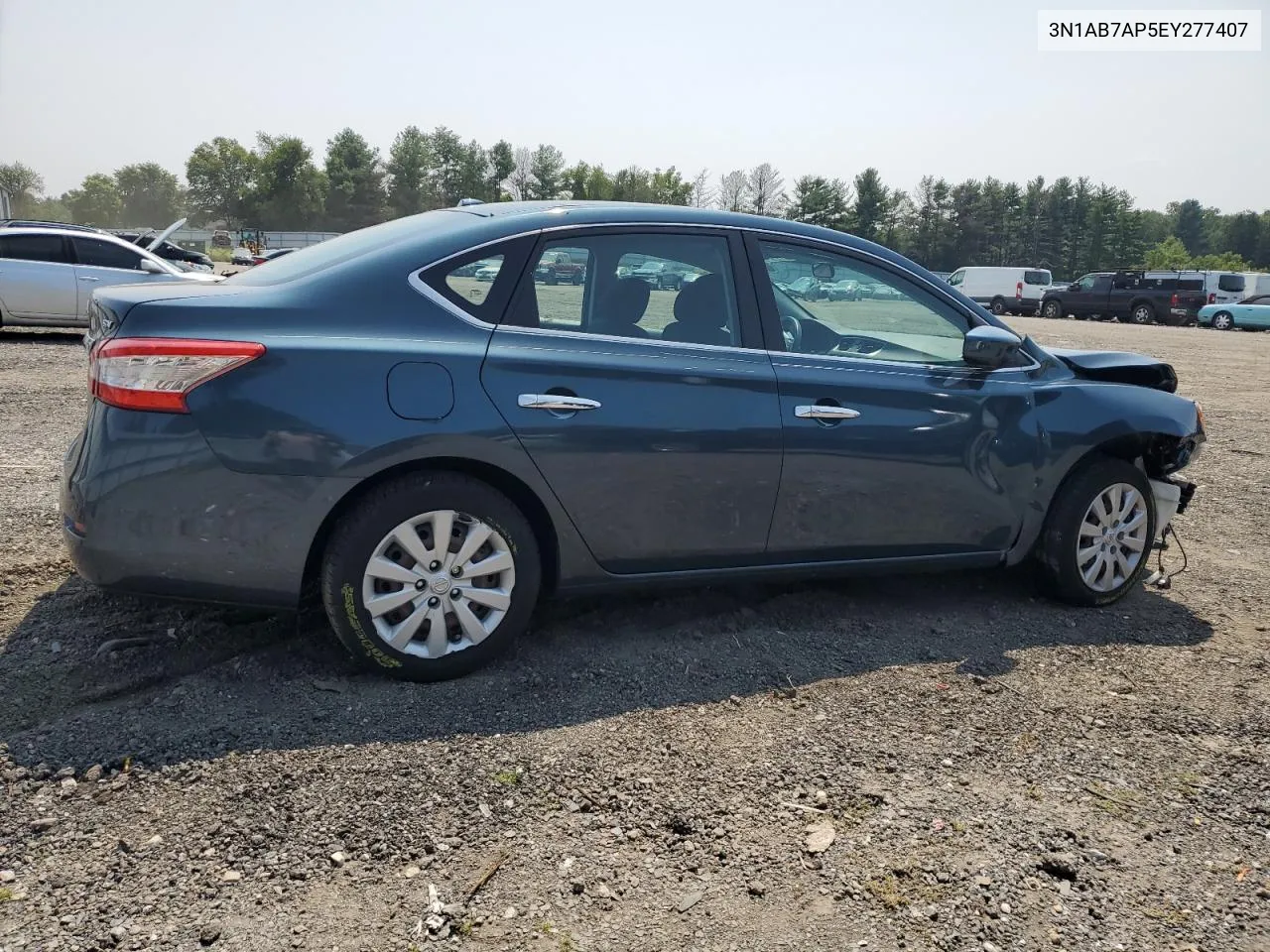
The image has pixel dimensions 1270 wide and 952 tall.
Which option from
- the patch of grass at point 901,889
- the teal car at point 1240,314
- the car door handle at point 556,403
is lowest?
the patch of grass at point 901,889

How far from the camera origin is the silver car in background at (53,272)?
1323 cm

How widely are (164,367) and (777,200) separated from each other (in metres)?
77.5

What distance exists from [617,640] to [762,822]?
4.35ft

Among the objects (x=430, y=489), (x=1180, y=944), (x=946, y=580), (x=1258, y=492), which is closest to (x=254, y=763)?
(x=430, y=489)

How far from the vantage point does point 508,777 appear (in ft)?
9.57

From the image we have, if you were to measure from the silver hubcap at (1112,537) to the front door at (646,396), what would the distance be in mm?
1657

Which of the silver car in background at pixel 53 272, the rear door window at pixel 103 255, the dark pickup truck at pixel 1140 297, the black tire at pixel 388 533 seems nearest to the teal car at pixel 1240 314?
the dark pickup truck at pixel 1140 297

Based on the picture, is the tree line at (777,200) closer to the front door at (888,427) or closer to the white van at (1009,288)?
the white van at (1009,288)

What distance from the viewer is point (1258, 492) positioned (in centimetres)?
711

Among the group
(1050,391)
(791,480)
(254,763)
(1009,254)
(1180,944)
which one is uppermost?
(1009,254)

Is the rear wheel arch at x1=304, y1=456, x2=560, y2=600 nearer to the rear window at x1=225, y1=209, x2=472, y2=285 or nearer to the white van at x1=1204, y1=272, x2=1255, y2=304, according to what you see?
the rear window at x1=225, y1=209, x2=472, y2=285

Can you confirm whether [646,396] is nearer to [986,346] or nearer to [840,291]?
[840,291]

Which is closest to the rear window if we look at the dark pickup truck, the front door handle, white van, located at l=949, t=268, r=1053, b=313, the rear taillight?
the rear taillight

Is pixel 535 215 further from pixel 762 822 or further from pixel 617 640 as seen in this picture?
pixel 762 822
